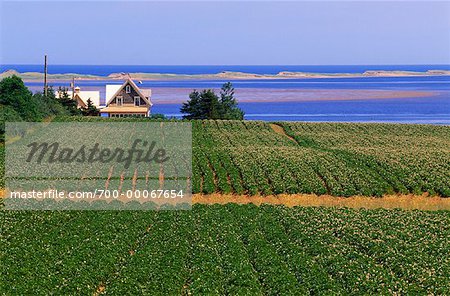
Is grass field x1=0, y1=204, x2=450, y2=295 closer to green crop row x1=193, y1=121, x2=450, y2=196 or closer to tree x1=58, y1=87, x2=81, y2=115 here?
green crop row x1=193, y1=121, x2=450, y2=196

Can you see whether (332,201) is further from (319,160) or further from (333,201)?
A: (319,160)

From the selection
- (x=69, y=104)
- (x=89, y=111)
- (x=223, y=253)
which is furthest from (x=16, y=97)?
(x=223, y=253)

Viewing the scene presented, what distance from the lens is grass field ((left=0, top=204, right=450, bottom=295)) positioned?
64.6 ft

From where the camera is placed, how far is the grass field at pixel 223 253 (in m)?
19.7

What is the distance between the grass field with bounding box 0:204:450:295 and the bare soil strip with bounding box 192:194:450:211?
5079 mm

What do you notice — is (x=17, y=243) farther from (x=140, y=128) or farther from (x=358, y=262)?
(x=140, y=128)

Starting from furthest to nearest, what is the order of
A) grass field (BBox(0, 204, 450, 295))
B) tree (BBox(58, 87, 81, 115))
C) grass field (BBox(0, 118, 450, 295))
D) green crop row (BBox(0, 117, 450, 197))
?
tree (BBox(58, 87, 81, 115)) → green crop row (BBox(0, 117, 450, 197)) → grass field (BBox(0, 118, 450, 295)) → grass field (BBox(0, 204, 450, 295))

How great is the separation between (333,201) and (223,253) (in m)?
15.9

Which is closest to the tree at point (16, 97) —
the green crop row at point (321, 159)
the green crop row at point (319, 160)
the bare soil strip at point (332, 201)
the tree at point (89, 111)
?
the green crop row at point (319, 160)

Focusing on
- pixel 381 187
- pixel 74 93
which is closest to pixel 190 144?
pixel 381 187

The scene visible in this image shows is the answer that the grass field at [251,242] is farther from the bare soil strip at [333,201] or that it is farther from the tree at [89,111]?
the tree at [89,111]

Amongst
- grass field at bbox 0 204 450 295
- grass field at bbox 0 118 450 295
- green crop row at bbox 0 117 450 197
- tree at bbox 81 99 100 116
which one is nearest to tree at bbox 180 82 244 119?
tree at bbox 81 99 100 116

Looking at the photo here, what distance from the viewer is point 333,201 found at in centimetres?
3766

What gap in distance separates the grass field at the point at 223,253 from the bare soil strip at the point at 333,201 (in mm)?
5079
